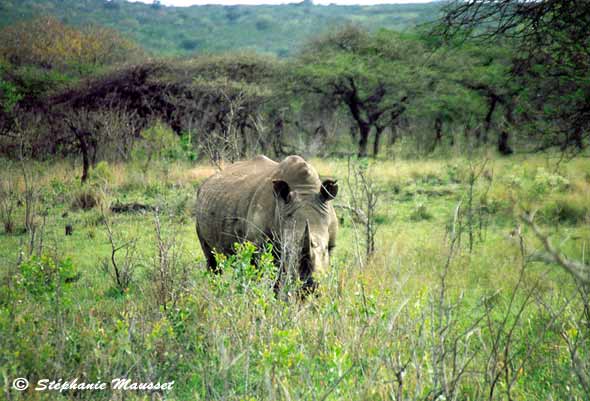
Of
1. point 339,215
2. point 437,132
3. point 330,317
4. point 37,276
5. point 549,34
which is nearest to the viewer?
point 330,317

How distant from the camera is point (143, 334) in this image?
3.33m

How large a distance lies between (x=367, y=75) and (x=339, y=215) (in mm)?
14200

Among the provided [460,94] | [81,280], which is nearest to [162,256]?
[81,280]

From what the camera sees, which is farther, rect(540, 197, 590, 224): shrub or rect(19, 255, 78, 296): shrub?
rect(540, 197, 590, 224): shrub

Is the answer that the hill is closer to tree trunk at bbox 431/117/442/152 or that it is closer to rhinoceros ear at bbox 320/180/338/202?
tree trunk at bbox 431/117/442/152

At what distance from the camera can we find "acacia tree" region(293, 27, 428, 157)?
24.6 m

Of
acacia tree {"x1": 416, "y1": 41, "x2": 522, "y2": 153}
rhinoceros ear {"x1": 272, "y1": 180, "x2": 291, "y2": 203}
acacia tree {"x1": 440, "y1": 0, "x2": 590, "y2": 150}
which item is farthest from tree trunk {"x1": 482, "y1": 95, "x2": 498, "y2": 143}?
rhinoceros ear {"x1": 272, "y1": 180, "x2": 291, "y2": 203}

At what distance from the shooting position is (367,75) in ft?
79.1

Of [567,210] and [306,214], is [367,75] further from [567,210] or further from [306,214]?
[306,214]

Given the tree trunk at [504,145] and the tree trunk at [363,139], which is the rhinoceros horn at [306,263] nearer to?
the tree trunk at [363,139]

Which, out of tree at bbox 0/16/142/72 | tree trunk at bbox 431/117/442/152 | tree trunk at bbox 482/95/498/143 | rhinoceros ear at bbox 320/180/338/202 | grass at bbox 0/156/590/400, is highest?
tree at bbox 0/16/142/72

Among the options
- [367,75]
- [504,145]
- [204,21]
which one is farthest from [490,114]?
[204,21]

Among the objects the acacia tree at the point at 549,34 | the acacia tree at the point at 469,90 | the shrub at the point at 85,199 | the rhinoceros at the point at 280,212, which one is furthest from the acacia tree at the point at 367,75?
the rhinoceros at the point at 280,212

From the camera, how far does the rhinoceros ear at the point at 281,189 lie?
5.07 meters
